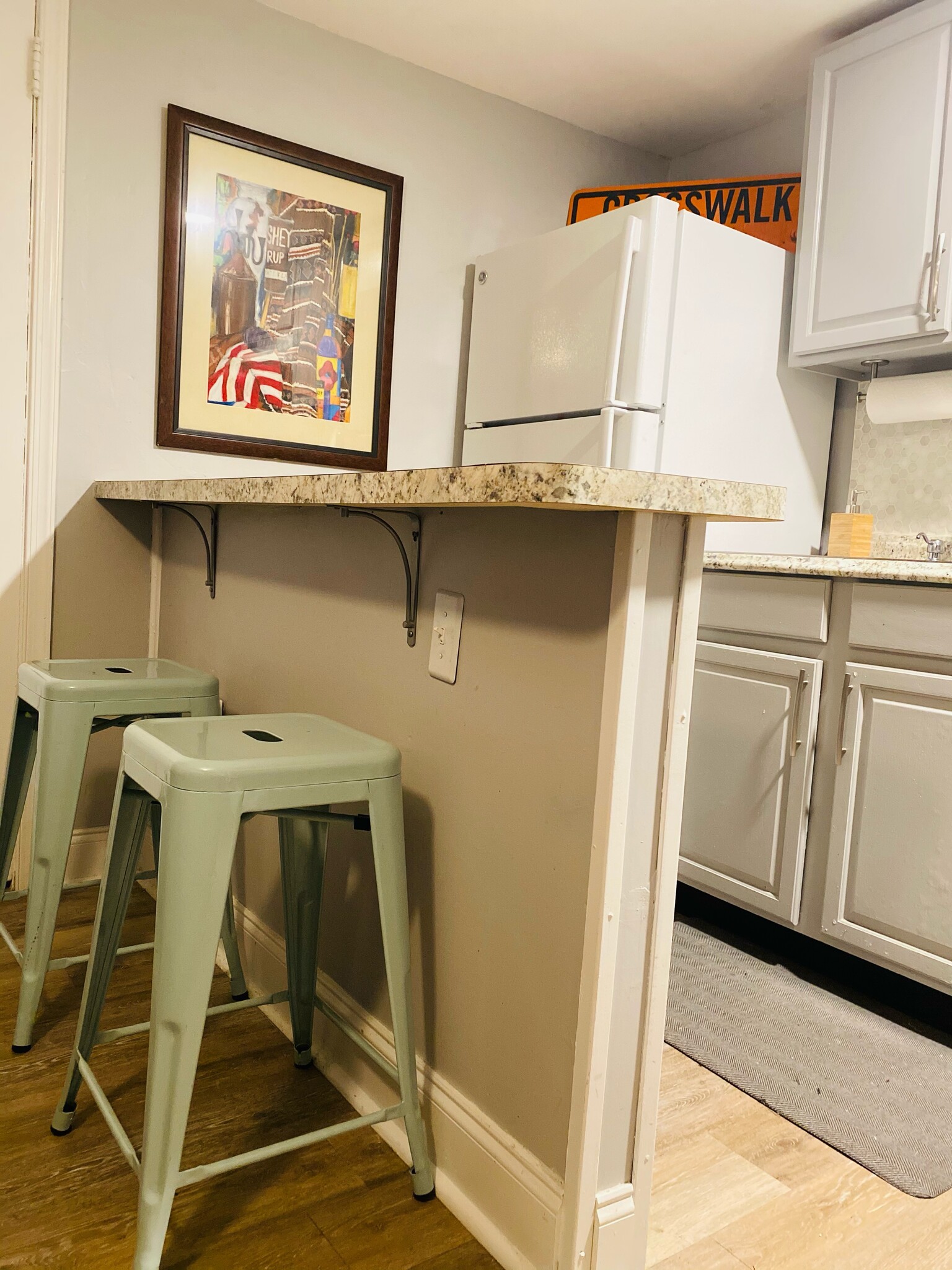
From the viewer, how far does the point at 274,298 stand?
2568 millimetres

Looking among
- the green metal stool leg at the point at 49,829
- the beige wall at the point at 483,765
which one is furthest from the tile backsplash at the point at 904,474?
the green metal stool leg at the point at 49,829

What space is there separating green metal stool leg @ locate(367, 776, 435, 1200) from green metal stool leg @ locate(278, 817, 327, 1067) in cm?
28

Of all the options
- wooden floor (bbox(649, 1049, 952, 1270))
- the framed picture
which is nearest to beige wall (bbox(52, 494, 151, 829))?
the framed picture

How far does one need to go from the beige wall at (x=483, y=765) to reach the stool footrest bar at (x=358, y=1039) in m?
0.05

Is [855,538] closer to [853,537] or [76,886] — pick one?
[853,537]

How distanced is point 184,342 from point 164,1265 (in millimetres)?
2016

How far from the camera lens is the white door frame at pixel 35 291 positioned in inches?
84.7

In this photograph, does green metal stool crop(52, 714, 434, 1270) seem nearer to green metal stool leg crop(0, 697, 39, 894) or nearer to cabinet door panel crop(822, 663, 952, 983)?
green metal stool leg crop(0, 697, 39, 894)

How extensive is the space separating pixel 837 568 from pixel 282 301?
1585 mm

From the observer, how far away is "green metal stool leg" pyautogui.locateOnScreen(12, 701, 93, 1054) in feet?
4.98

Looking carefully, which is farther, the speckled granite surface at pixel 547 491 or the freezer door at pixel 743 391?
the freezer door at pixel 743 391

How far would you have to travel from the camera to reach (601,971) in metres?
1.04

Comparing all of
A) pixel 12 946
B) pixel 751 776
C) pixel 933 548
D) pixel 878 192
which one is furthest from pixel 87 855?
pixel 878 192

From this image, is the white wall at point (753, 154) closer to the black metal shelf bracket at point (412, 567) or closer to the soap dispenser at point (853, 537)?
the soap dispenser at point (853, 537)
